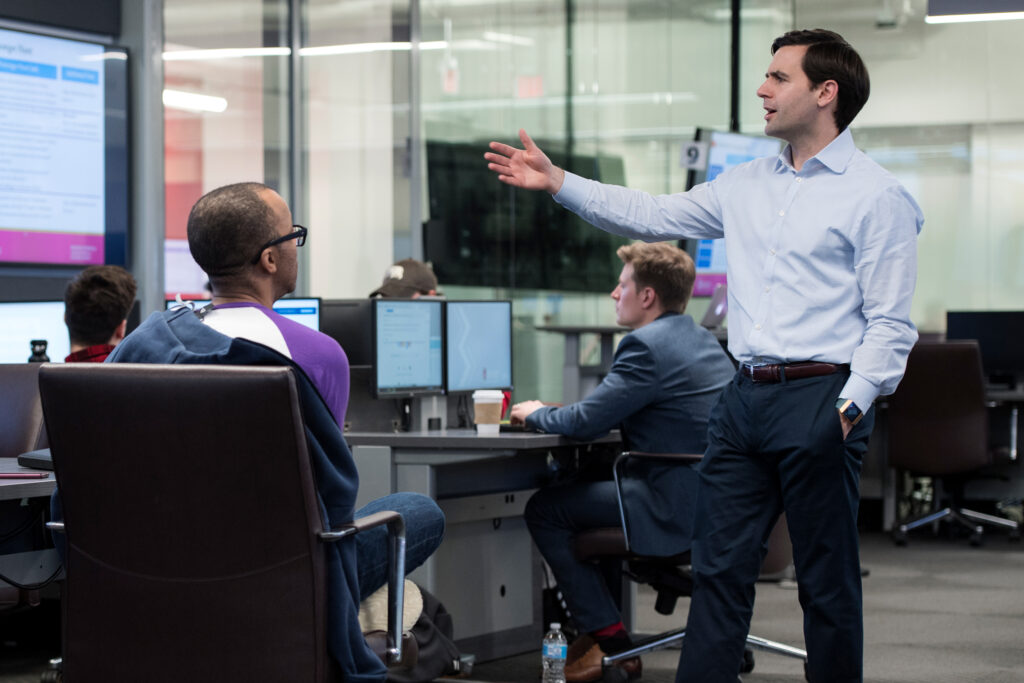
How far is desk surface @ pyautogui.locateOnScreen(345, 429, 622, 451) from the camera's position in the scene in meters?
3.66

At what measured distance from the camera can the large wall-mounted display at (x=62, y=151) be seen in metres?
5.72

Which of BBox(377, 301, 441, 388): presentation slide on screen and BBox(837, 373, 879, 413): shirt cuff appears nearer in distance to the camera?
BBox(837, 373, 879, 413): shirt cuff

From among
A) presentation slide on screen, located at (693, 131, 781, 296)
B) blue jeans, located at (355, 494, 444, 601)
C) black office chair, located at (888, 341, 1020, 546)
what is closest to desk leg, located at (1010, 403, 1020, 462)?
black office chair, located at (888, 341, 1020, 546)

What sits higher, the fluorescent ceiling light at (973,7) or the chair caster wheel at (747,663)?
the fluorescent ceiling light at (973,7)

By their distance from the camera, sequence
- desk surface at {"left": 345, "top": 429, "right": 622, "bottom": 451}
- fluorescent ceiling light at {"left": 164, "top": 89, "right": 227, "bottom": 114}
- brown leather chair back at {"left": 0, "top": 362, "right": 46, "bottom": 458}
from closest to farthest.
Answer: brown leather chair back at {"left": 0, "top": 362, "right": 46, "bottom": 458} < desk surface at {"left": 345, "top": 429, "right": 622, "bottom": 451} < fluorescent ceiling light at {"left": 164, "top": 89, "right": 227, "bottom": 114}

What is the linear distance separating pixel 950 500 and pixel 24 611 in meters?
5.16

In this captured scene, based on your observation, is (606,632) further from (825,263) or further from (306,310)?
(825,263)

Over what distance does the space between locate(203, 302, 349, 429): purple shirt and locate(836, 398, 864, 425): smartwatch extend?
1.04 metres

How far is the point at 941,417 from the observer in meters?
7.02

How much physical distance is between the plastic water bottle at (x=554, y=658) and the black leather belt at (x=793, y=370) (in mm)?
1287

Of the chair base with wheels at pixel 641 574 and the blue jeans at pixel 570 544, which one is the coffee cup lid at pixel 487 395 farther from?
the chair base with wheels at pixel 641 574

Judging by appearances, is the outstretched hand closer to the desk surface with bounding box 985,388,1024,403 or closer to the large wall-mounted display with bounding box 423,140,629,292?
the desk surface with bounding box 985,388,1024,403

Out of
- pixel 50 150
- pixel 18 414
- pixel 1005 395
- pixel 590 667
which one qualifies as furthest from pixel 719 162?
pixel 18 414

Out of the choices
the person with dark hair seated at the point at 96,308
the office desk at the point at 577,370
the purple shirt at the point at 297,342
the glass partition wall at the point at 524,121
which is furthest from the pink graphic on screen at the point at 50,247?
the purple shirt at the point at 297,342
